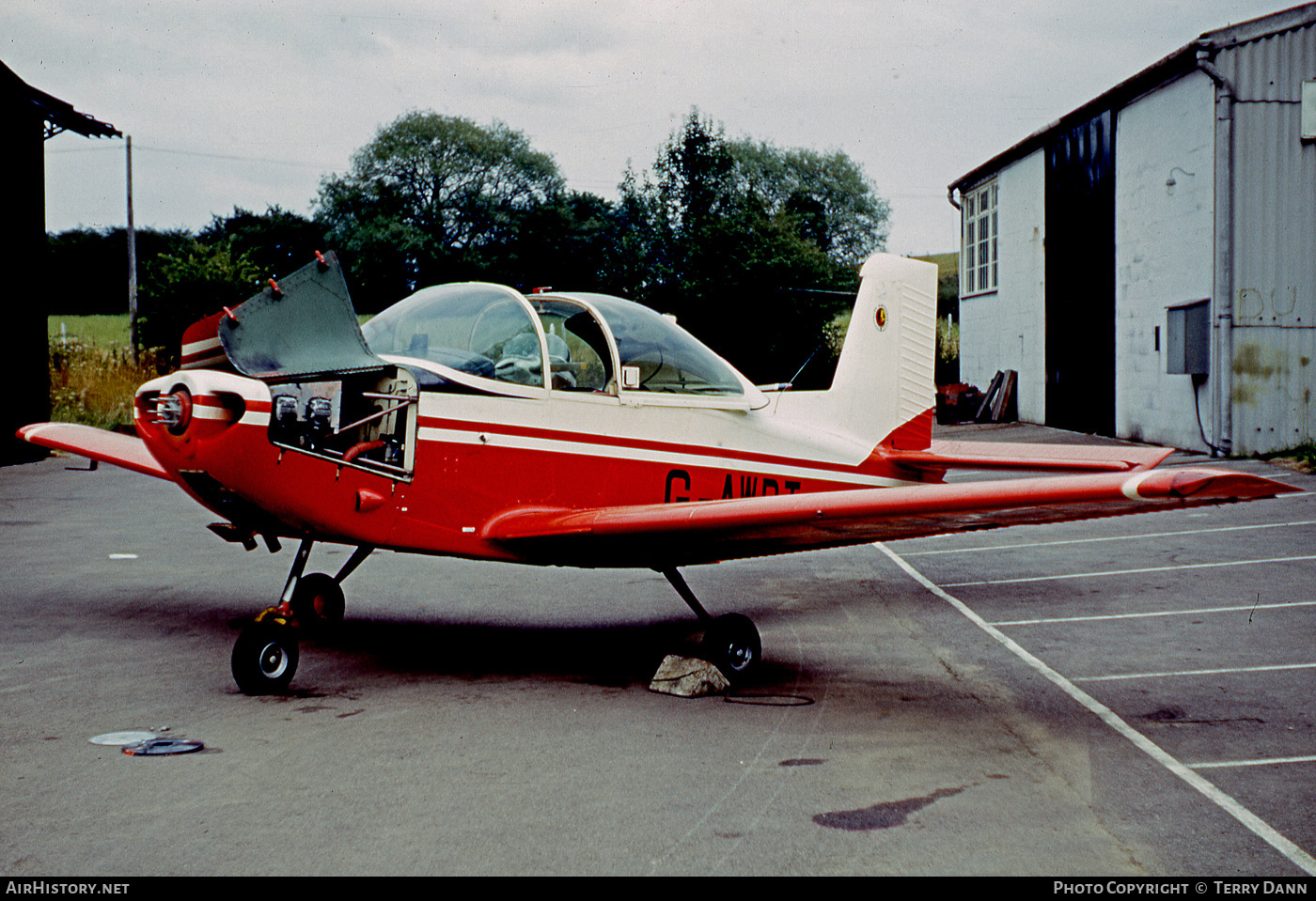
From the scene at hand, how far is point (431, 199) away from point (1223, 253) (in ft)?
162

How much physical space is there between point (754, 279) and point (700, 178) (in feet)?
23.6

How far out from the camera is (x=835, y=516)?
4680 millimetres

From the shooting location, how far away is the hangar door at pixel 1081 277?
69.9ft

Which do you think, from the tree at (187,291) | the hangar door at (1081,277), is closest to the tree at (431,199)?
the tree at (187,291)

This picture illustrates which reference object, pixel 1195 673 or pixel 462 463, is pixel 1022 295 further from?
pixel 462 463

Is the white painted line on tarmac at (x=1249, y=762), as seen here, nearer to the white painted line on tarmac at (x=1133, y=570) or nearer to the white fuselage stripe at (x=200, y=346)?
the white painted line on tarmac at (x=1133, y=570)

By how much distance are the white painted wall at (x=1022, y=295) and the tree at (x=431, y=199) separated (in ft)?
101

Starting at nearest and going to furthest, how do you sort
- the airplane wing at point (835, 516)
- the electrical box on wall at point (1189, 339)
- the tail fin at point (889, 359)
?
the airplane wing at point (835, 516) < the tail fin at point (889, 359) < the electrical box on wall at point (1189, 339)

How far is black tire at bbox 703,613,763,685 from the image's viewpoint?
18.2 feet

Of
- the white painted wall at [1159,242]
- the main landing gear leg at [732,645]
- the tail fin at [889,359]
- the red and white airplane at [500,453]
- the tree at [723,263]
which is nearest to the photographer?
the red and white airplane at [500,453]

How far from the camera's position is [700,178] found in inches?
1587

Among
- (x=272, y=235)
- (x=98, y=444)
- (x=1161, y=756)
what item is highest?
(x=272, y=235)

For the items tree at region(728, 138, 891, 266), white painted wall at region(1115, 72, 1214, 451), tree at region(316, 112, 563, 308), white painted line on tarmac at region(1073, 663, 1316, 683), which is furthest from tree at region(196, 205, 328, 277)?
white painted line on tarmac at region(1073, 663, 1316, 683)

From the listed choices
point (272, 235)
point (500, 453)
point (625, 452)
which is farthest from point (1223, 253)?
point (272, 235)
